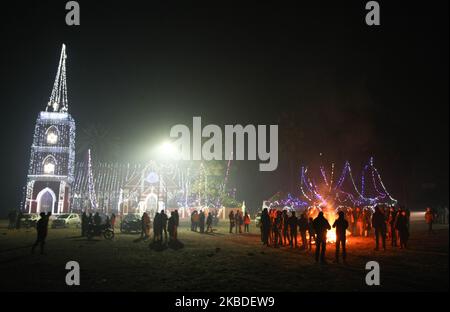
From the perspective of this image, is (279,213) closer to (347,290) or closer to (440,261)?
(440,261)

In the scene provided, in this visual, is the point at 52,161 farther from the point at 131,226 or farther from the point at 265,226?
the point at 265,226

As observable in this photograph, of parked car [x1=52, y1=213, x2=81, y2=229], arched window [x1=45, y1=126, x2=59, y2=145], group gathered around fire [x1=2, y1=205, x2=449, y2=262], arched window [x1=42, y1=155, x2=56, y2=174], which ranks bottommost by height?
parked car [x1=52, y1=213, x2=81, y2=229]

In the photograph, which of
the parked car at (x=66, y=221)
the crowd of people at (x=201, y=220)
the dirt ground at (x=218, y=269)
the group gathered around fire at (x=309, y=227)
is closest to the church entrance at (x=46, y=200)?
the parked car at (x=66, y=221)

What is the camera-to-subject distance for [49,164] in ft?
179

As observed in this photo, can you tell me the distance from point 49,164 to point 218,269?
50.5 meters

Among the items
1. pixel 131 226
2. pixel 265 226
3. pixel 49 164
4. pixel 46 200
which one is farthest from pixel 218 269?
pixel 49 164

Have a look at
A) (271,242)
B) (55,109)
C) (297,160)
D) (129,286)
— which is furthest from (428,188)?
(55,109)

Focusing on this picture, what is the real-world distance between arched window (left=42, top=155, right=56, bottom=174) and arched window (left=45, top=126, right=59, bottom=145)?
2357mm

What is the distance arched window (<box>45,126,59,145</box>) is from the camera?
54.9 metres

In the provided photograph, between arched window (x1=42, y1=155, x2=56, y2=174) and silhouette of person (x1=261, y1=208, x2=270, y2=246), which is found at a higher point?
arched window (x1=42, y1=155, x2=56, y2=174)

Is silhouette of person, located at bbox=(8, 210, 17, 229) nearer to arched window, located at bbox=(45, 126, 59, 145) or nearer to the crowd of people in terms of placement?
the crowd of people

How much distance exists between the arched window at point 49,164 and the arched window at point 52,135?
236 cm

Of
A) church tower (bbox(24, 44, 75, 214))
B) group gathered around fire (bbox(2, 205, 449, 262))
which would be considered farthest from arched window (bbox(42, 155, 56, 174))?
group gathered around fire (bbox(2, 205, 449, 262))
